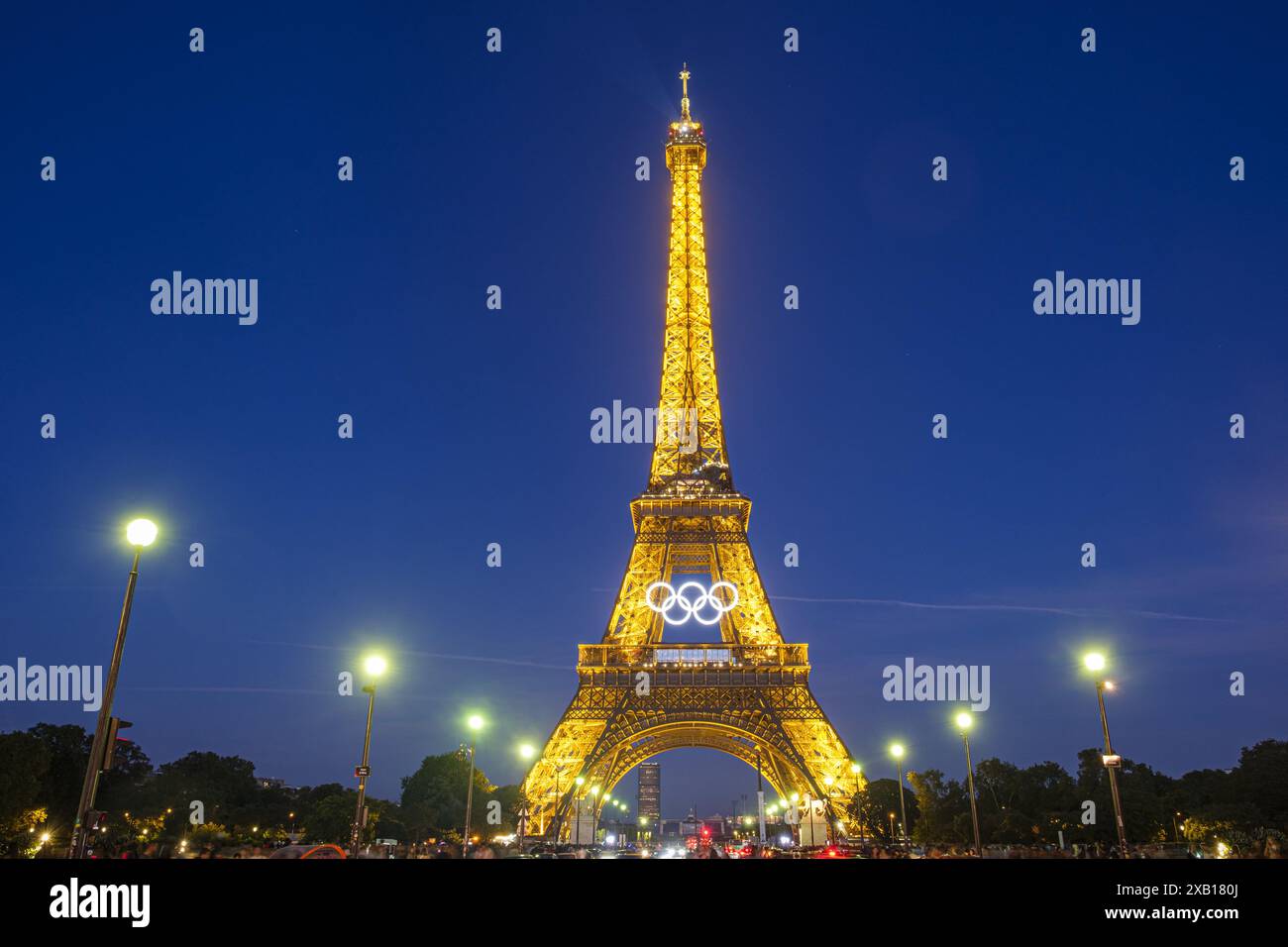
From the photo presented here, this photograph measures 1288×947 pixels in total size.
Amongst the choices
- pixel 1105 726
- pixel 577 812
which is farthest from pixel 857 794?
pixel 1105 726

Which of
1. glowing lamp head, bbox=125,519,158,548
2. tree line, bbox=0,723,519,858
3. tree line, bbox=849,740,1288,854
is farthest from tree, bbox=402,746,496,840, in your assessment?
glowing lamp head, bbox=125,519,158,548

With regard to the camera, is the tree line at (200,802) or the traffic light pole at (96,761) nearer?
the traffic light pole at (96,761)

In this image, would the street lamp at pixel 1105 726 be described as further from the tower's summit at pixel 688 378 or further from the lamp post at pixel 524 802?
the tower's summit at pixel 688 378

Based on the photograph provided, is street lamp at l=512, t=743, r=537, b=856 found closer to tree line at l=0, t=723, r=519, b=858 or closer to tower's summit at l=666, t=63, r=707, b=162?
tree line at l=0, t=723, r=519, b=858

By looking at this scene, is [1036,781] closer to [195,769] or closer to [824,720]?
[824,720]

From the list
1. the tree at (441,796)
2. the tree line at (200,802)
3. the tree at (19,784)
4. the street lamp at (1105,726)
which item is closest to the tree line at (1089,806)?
the street lamp at (1105,726)

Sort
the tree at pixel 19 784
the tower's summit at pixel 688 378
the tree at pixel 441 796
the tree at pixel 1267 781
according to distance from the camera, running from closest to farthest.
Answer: the tree at pixel 19 784
the tree at pixel 1267 781
the tower's summit at pixel 688 378
the tree at pixel 441 796
